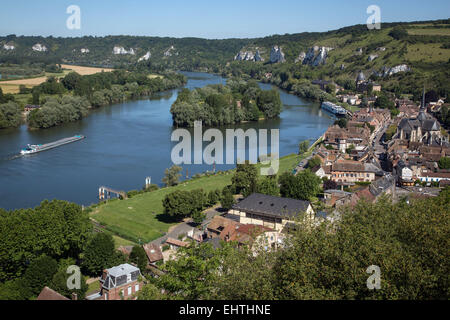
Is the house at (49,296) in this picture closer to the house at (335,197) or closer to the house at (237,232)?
the house at (237,232)

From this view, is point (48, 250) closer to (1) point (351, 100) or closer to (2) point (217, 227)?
(2) point (217, 227)

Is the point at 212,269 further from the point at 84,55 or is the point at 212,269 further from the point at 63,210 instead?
the point at 84,55

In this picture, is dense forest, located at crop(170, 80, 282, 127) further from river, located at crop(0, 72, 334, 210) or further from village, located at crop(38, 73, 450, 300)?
village, located at crop(38, 73, 450, 300)

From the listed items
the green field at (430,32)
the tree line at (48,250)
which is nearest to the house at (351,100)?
the green field at (430,32)

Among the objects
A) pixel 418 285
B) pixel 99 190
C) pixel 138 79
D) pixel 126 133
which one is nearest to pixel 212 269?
pixel 418 285

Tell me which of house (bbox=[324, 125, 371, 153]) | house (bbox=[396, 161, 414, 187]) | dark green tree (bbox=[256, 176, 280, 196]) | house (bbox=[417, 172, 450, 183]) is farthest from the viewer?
house (bbox=[324, 125, 371, 153])

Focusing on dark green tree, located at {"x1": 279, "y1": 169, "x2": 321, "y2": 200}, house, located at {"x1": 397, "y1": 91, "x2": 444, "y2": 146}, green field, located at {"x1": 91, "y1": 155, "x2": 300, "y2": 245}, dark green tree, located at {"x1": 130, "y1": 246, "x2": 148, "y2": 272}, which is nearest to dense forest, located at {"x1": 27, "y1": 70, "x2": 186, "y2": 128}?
green field, located at {"x1": 91, "y1": 155, "x2": 300, "y2": 245}

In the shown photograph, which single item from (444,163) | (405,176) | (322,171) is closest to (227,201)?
(322,171)
